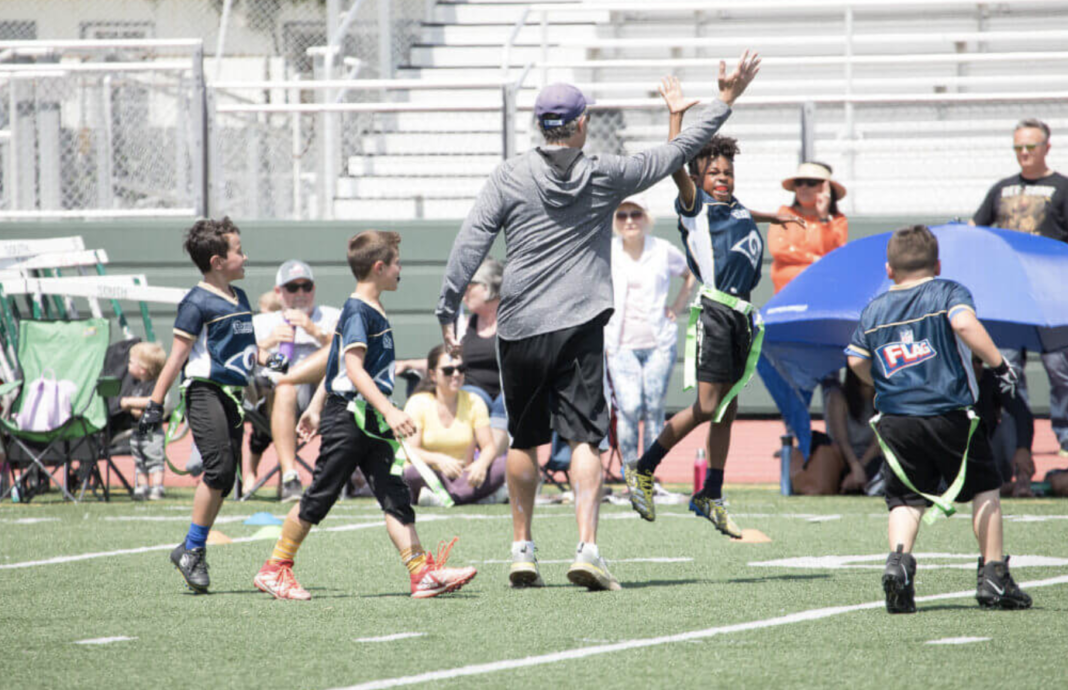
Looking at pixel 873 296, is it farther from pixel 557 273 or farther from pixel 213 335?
pixel 213 335

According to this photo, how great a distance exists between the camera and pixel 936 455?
6.57 m

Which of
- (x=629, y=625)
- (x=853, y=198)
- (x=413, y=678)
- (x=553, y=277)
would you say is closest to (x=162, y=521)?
(x=553, y=277)

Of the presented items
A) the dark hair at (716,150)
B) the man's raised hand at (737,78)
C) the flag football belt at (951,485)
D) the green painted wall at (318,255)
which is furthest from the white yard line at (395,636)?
the green painted wall at (318,255)

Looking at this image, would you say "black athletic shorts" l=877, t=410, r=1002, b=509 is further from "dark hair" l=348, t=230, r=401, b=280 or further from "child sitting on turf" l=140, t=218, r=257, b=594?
"child sitting on turf" l=140, t=218, r=257, b=594

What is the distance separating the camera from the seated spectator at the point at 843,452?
1187 centimetres

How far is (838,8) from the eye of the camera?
21125 mm

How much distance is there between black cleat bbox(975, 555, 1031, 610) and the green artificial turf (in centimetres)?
7

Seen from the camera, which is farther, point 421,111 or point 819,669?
point 421,111

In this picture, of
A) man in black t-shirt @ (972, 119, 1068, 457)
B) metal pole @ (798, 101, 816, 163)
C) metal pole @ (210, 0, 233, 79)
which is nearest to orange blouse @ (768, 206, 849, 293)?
man in black t-shirt @ (972, 119, 1068, 457)

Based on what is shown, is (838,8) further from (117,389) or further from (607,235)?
(607,235)

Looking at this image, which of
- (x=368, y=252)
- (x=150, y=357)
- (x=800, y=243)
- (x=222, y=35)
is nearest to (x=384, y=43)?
(x=222, y=35)

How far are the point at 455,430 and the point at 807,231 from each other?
315 centimetres

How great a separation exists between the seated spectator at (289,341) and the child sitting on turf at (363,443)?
440 centimetres

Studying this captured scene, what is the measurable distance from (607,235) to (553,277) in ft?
1.25
